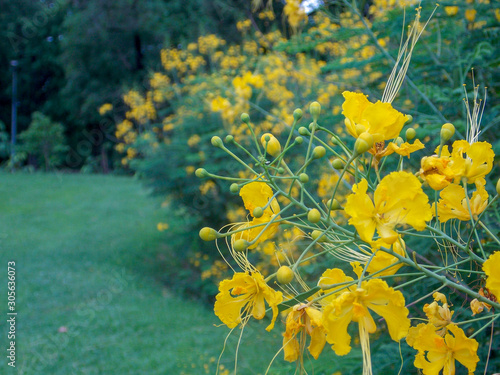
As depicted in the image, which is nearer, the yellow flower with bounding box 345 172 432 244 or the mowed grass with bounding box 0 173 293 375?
the yellow flower with bounding box 345 172 432 244

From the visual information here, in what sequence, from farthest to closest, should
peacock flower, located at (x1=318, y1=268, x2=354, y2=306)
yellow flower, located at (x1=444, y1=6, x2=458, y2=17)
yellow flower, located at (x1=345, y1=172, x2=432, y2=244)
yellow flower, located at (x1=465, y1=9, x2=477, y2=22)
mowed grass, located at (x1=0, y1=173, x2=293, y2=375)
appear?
mowed grass, located at (x1=0, y1=173, x2=293, y2=375) < yellow flower, located at (x1=444, y1=6, x2=458, y2=17) < yellow flower, located at (x1=465, y1=9, x2=477, y2=22) < peacock flower, located at (x1=318, y1=268, x2=354, y2=306) < yellow flower, located at (x1=345, y1=172, x2=432, y2=244)

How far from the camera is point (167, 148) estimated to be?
6012 millimetres

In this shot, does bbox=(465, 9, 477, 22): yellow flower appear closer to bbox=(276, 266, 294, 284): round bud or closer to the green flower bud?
the green flower bud

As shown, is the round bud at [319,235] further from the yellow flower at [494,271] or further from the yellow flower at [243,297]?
the yellow flower at [494,271]

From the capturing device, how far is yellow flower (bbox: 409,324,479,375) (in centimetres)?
84

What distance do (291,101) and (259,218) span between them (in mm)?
4335

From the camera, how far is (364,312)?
75 cm

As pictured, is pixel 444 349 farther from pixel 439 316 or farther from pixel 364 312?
pixel 364 312

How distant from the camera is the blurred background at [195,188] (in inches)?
87.2

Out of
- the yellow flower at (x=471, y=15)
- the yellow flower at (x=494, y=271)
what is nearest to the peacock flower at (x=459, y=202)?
the yellow flower at (x=494, y=271)

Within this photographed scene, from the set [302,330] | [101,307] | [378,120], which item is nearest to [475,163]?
[378,120]

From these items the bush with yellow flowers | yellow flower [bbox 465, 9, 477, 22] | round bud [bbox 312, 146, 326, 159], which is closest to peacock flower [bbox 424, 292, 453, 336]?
the bush with yellow flowers

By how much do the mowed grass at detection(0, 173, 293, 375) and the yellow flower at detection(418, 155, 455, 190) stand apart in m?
0.97

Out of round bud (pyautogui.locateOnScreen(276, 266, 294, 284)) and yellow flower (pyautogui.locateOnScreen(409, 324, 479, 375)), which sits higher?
round bud (pyautogui.locateOnScreen(276, 266, 294, 284))
